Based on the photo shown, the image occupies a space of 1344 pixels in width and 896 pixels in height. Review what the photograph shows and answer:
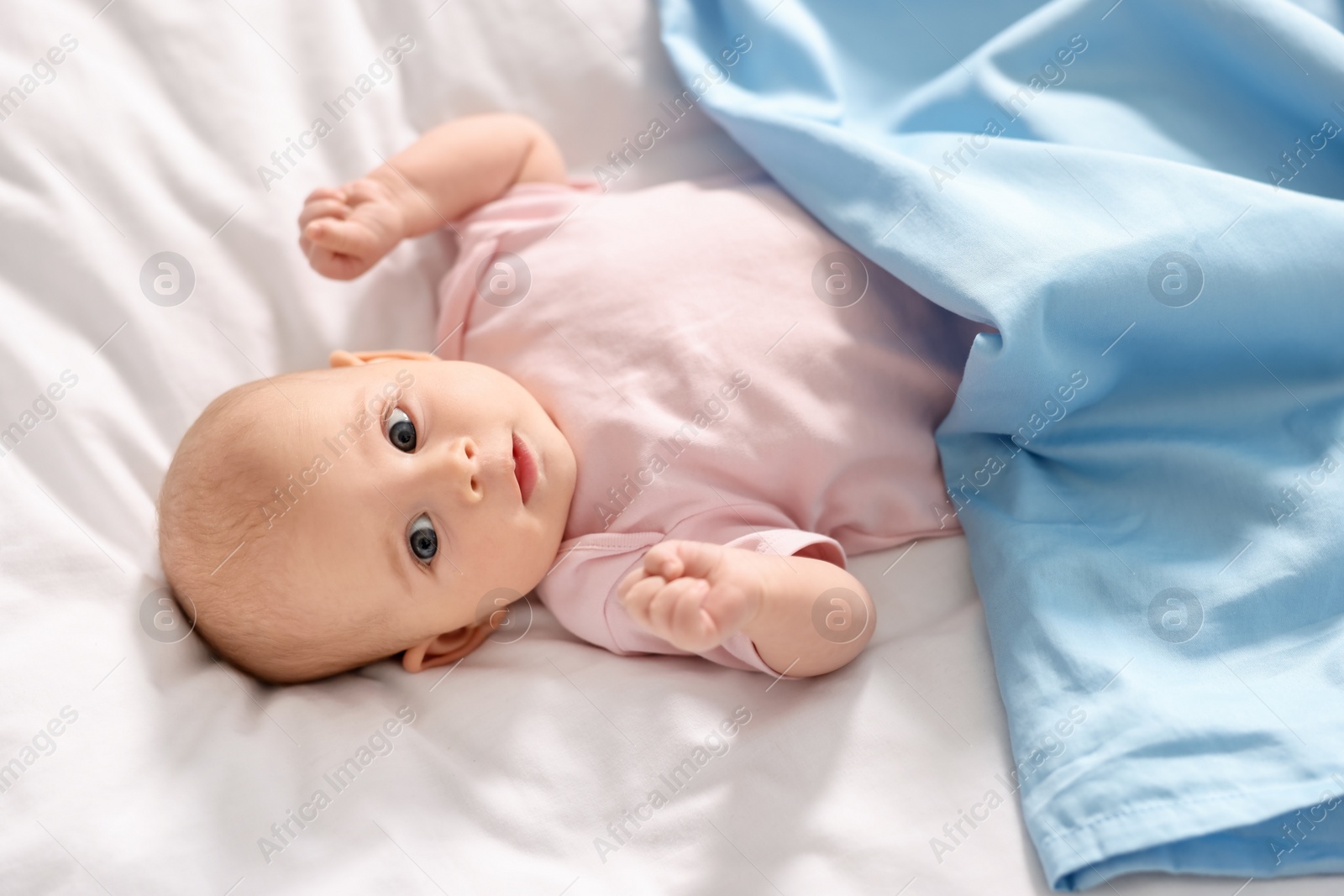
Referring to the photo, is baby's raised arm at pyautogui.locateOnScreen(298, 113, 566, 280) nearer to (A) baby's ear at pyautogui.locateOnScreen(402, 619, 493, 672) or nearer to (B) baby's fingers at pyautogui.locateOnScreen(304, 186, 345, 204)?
(B) baby's fingers at pyautogui.locateOnScreen(304, 186, 345, 204)

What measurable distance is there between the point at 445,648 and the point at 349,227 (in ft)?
1.86

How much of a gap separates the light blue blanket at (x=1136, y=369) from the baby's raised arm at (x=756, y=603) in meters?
0.18

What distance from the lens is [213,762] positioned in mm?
1026

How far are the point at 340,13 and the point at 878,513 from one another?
43.0 inches

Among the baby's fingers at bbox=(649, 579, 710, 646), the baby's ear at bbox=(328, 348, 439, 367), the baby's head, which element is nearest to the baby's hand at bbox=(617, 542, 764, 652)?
the baby's fingers at bbox=(649, 579, 710, 646)

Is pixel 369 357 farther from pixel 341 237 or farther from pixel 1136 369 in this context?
pixel 1136 369

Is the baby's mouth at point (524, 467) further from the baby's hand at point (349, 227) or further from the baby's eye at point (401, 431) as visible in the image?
the baby's hand at point (349, 227)

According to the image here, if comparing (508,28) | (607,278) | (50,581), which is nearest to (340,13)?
(508,28)

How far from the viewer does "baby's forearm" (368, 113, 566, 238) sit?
139 centimetres

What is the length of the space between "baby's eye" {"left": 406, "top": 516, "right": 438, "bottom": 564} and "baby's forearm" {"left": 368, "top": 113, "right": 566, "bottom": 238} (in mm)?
498

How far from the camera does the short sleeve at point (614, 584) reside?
3.68 ft

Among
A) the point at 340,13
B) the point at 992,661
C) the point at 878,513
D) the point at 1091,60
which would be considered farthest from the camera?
the point at 340,13

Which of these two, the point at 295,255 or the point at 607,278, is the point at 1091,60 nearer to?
the point at 607,278

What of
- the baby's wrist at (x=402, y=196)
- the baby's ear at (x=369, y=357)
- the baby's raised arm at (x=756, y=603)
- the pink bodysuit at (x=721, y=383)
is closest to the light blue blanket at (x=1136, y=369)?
the pink bodysuit at (x=721, y=383)
